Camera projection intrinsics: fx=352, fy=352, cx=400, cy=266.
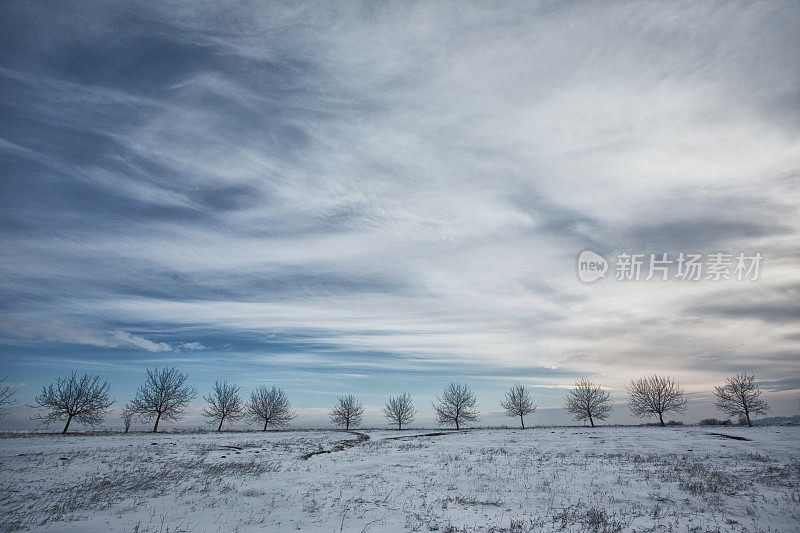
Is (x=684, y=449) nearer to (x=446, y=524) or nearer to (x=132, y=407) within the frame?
(x=446, y=524)

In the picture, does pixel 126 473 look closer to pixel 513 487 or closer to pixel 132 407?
pixel 513 487

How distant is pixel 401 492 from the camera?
15.2 metres

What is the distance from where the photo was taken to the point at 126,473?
18.1 metres

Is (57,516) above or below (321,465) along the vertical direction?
above

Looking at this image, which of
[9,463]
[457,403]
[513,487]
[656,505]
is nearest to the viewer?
[656,505]

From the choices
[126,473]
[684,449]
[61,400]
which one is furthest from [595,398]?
[61,400]

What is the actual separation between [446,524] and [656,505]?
8240 mm

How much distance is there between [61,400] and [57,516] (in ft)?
177

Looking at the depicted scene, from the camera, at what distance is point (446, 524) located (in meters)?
11.3

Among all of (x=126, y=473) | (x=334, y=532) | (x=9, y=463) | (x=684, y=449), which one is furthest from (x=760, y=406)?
(x=9, y=463)

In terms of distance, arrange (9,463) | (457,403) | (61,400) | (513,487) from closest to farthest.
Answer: (513,487) → (9,463) → (61,400) → (457,403)

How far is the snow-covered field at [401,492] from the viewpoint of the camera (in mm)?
11227

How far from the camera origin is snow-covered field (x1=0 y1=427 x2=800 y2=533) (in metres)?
11.2

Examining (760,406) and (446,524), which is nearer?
(446,524)
